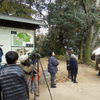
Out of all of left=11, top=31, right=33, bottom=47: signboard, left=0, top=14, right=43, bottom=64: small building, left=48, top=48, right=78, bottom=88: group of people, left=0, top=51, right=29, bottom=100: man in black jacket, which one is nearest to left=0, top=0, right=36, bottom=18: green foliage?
left=0, top=14, right=43, bottom=64: small building

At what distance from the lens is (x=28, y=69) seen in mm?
3094

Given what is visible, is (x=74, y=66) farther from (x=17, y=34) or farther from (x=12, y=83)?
(x=12, y=83)

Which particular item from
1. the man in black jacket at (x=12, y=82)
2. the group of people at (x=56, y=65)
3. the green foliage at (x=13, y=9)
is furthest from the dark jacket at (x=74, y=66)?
the green foliage at (x=13, y=9)

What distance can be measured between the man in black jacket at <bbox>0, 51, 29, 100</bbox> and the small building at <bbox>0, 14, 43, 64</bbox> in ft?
8.69

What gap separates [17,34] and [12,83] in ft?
10.0

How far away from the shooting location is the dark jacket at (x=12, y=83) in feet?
5.58

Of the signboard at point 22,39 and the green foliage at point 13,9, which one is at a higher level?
the green foliage at point 13,9

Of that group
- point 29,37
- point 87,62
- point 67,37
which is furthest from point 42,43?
point 29,37

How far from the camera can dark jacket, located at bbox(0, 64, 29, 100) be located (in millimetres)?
1701

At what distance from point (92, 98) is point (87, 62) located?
6.84 m

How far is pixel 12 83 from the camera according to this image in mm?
1727

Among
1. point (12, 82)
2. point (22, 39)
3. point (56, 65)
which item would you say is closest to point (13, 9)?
point (22, 39)

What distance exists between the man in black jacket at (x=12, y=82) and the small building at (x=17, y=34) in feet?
8.69

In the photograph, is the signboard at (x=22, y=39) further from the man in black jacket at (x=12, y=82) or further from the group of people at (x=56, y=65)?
the man in black jacket at (x=12, y=82)
